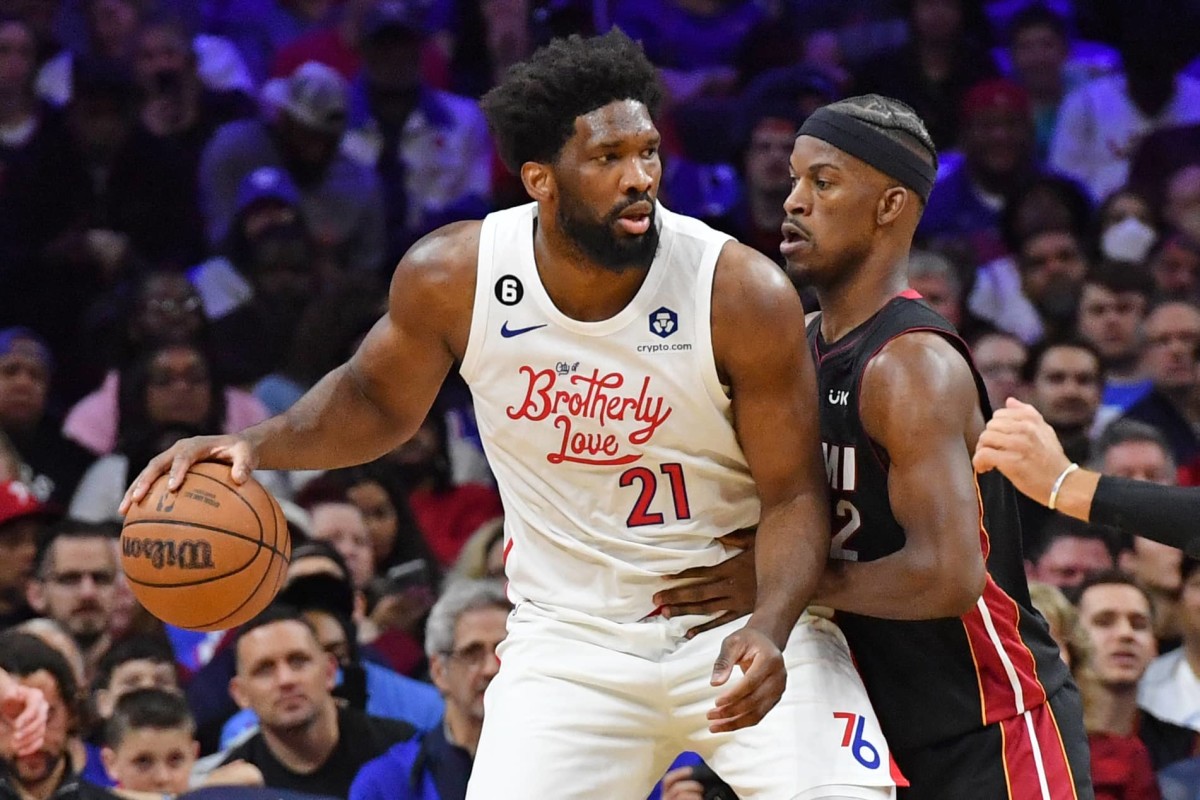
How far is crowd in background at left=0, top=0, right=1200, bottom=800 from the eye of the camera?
5918 mm

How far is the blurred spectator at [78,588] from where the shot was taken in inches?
257

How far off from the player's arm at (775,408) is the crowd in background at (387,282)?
7.12 ft

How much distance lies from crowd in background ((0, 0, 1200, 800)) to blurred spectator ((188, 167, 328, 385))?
17 millimetres

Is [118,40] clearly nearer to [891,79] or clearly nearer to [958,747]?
[891,79]

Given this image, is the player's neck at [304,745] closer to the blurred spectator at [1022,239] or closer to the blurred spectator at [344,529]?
the blurred spectator at [344,529]

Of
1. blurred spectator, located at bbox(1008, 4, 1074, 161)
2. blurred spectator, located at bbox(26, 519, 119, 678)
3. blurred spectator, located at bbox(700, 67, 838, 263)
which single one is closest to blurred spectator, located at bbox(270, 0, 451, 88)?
blurred spectator, located at bbox(700, 67, 838, 263)

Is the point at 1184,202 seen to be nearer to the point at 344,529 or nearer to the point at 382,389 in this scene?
the point at 344,529

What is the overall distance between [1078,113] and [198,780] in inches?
245

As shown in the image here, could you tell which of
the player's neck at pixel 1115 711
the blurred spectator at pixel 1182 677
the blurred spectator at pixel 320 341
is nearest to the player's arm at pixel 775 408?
the player's neck at pixel 1115 711

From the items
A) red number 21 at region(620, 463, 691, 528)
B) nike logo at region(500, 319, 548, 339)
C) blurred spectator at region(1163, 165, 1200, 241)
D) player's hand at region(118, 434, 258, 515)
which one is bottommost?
red number 21 at region(620, 463, 691, 528)

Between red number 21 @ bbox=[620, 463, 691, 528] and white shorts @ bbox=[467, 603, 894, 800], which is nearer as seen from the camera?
white shorts @ bbox=[467, 603, 894, 800]

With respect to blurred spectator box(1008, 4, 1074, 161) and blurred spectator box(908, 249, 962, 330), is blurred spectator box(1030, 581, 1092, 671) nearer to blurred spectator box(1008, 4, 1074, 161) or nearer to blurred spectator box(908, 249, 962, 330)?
blurred spectator box(908, 249, 962, 330)

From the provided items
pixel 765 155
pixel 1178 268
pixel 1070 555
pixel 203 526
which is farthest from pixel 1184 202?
pixel 203 526

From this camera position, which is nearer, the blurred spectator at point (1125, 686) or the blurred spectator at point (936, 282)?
the blurred spectator at point (1125, 686)
